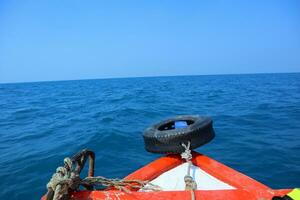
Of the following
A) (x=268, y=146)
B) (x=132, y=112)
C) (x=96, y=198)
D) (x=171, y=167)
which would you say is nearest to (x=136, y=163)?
(x=171, y=167)

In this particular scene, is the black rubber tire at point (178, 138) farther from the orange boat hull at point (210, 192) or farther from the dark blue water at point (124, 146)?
the dark blue water at point (124, 146)

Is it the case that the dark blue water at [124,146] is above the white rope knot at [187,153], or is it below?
below

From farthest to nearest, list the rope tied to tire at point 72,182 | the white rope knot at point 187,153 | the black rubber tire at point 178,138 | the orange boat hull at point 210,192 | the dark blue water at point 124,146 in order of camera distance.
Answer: the dark blue water at point 124,146
the black rubber tire at point 178,138
the white rope knot at point 187,153
the orange boat hull at point 210,192
the rope tied to tire at point 72,182

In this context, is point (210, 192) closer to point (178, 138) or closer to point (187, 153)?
point (187, 153)

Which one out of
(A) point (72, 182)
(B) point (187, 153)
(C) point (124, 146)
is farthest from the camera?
(C) point (124, 146)

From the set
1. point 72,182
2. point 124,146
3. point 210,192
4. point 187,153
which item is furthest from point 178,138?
point 124,146

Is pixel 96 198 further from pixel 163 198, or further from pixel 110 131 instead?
pixel 110 131

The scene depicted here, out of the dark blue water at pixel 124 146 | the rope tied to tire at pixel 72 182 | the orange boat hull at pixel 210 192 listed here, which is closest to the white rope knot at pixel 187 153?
A: the orange boat hull at pixel 210 192

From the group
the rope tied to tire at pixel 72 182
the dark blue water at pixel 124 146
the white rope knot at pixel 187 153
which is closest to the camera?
the rope tied to tire at pixel 72 182

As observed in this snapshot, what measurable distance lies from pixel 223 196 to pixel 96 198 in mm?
857

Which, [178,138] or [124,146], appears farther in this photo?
[124,146]

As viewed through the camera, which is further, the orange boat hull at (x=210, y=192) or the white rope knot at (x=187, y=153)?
the white rope knot at (x=187, y=153)

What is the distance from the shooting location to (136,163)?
214 inches

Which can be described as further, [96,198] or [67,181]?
[96,198]
